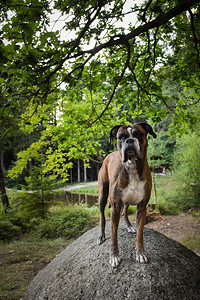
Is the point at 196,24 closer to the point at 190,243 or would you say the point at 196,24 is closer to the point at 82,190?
the point at 190,243

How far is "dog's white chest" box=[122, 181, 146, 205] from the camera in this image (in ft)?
7.98

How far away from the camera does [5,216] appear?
8.51 meters

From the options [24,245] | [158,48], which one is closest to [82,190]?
[24,245]

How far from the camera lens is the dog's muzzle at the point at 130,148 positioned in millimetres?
2199

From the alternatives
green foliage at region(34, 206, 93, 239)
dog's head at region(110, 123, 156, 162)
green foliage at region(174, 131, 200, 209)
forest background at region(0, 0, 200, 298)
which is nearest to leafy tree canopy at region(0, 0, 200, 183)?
forest background at region(0, 0, 200, 298)

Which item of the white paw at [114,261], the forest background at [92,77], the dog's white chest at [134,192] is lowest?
the white paw at [114,261]

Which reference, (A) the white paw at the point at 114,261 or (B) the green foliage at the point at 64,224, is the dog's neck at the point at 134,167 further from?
(B) the green foliage at the point at 64,224

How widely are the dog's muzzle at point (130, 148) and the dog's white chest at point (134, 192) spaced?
38cm

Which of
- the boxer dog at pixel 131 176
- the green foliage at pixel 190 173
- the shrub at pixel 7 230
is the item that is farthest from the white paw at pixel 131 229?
the green foliage at pixel 190 173

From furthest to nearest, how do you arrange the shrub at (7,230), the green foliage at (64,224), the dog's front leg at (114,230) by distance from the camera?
the green foliage at (64,224) → the shrub at (7,230) → the dog's front leg at (114,230)

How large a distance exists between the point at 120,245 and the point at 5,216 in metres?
6.93

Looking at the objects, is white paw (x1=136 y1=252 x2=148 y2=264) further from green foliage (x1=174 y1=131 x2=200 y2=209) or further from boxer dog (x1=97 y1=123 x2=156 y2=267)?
green foliage (x1=174 y1=131 x2=200 y2=209)

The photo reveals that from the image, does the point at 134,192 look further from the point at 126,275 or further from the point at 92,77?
the point at 92,77

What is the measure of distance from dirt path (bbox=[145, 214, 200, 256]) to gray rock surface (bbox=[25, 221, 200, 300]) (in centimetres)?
395
